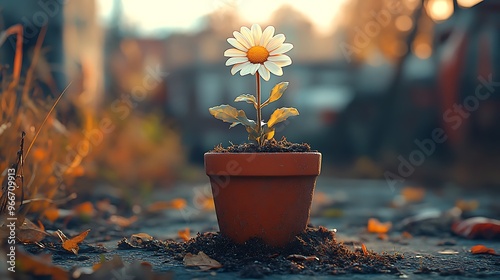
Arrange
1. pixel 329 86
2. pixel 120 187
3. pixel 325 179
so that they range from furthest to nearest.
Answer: pixel 329 86
pixel 325 179
pixel 120 187

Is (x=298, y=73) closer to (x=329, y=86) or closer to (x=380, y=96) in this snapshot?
(x=329, y=86)

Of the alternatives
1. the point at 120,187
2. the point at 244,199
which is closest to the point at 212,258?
the point at 244,199

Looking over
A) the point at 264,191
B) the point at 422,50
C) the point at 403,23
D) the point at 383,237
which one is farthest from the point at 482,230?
the point at 403,23

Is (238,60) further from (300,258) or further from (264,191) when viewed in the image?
(300,258)

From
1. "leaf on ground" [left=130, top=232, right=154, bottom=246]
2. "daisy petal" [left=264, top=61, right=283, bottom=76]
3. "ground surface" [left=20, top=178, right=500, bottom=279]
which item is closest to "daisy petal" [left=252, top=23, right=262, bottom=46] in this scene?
"daisy petal" [left=264, top=61, right=283, bottom=76]

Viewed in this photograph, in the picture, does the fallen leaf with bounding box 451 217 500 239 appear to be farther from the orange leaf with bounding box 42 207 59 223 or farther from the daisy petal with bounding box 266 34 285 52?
the orange leaf with bounding box 42 207 59 223
